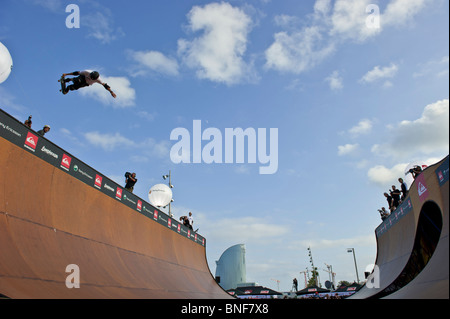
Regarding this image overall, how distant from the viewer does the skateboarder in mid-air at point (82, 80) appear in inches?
272

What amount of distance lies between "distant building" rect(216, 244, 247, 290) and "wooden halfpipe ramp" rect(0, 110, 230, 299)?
73355mm

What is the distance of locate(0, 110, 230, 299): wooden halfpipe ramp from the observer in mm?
5418

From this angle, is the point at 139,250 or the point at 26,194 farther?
the point at 139,250

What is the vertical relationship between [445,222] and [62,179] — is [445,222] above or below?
below

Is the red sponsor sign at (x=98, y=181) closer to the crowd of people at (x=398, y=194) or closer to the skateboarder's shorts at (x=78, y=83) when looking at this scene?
the skateboarder's shorts at (x=78, y=83)

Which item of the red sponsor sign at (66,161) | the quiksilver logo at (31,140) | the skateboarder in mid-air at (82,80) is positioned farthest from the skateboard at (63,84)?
the red sponsor sign at (66,161)

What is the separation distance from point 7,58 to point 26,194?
3.09 m

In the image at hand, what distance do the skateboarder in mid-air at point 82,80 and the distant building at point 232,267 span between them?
7897cm

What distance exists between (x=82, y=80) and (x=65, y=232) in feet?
12.0

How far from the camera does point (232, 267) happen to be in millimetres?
81250
